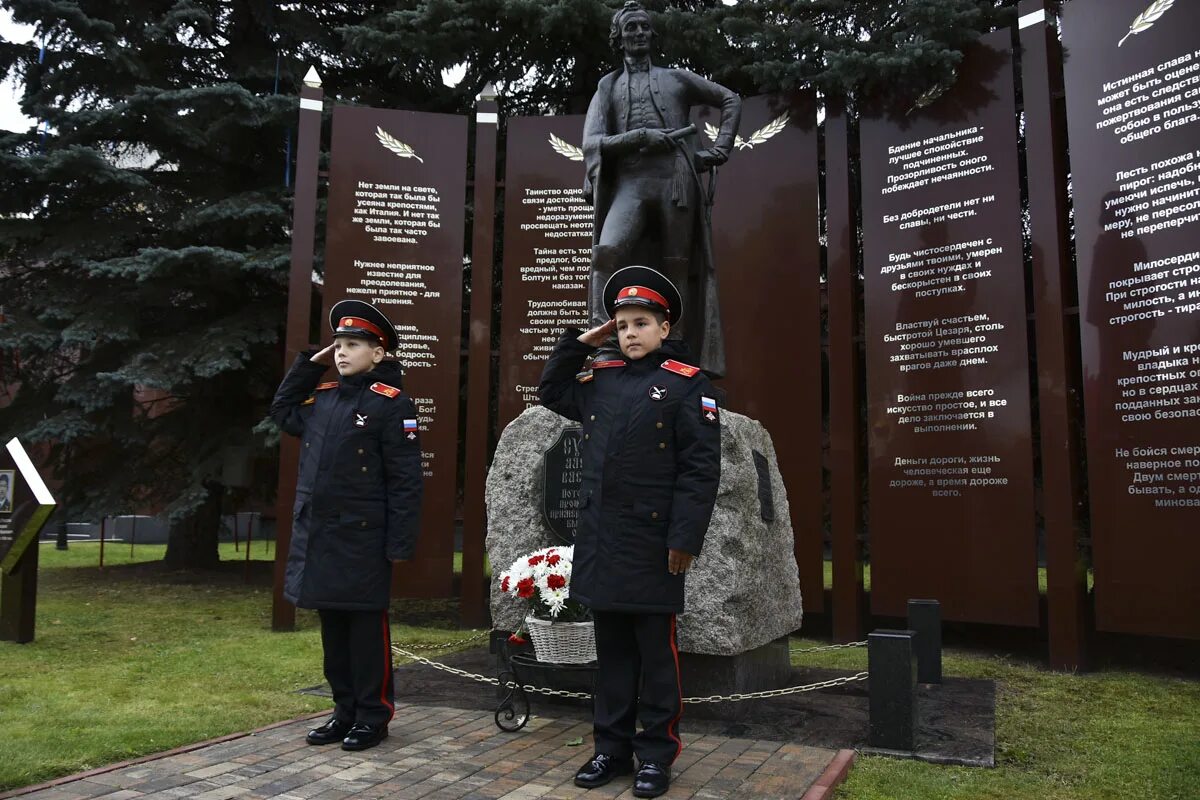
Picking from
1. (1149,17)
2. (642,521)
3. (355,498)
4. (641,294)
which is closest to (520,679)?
(355,498)

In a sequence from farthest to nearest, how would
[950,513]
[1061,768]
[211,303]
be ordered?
[211,303]
[950,513]
[1061,768]

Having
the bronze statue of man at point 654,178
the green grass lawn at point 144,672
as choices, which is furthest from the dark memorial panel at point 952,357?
the green grass lawn at point 144,672

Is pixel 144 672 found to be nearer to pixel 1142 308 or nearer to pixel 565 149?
pixel 565 149

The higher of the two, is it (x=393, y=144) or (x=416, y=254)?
(x=393, y=144)

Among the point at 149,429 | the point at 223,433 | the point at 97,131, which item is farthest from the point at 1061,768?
the point at 97,131

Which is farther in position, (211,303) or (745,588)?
(211,303)

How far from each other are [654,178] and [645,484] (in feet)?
9.21

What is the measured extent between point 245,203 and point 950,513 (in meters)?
8.24

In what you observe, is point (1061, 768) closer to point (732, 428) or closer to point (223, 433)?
point (732, 428)

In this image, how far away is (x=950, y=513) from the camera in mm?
7535

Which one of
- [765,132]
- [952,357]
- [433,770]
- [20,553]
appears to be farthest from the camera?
[765,132]

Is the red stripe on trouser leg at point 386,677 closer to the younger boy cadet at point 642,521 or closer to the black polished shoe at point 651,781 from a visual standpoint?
the younger boy cadet at point 642,521

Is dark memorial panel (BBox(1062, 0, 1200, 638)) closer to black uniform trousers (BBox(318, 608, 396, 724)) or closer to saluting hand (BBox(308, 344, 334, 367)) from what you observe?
black uniform trousers (BBox(318, 608, 396, 724))

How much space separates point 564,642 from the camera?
4.79 meters
